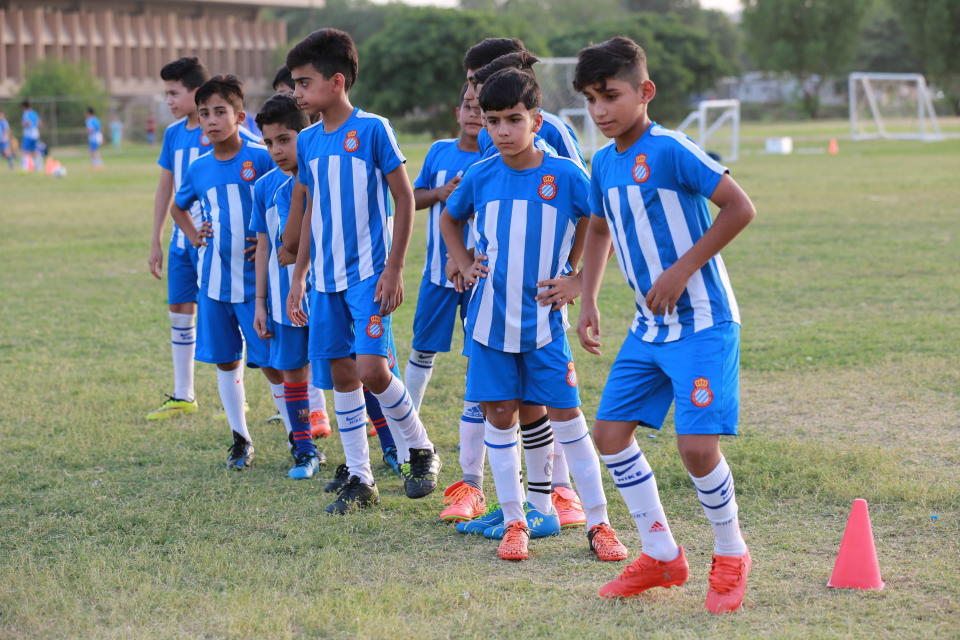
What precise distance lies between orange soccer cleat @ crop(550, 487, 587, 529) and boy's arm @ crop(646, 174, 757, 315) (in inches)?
55.5

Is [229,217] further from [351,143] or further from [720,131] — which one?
[720,131]

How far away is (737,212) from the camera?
11.9ft

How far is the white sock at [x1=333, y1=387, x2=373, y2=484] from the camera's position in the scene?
16.7 ft

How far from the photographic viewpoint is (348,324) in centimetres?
502

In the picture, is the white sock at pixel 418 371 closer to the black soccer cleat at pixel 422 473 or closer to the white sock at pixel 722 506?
the black soccer cleat at pixel 422 473

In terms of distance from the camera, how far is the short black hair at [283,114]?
532cm

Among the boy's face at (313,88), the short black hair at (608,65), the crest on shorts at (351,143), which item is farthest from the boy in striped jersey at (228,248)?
the short black hair at (608,65)

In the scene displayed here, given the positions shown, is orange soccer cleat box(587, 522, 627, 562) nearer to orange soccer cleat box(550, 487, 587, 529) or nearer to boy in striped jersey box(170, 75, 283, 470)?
orange soccer cleat box(550, 487, 587, 529)

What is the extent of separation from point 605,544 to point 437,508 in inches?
38.4

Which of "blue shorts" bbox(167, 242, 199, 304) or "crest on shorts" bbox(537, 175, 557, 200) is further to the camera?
"blue shorts" bbox(167, 242, 199, 304)

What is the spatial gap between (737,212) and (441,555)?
70.8 inches

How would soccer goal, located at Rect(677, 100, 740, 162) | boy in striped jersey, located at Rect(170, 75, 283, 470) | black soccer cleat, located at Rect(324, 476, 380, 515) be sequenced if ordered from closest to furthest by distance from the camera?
black soccer cleat, located at Rect(324, 476, 380, 515), boy in striped jersey, located at Rect(170, 75, 283, 470), soccer goal, located at Rect(677, 100, 740, 162)

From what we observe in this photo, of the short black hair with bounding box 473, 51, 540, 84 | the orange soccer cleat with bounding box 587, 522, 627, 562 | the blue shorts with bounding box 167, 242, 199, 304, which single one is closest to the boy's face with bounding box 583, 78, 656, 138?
the short black hair with bounding box 473, 51, 540, 84

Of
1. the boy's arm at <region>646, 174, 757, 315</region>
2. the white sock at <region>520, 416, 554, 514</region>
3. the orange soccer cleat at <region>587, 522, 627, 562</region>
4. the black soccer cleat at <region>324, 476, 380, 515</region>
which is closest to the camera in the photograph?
the boy's arm at <region>646, 174, 757, 315</region>
